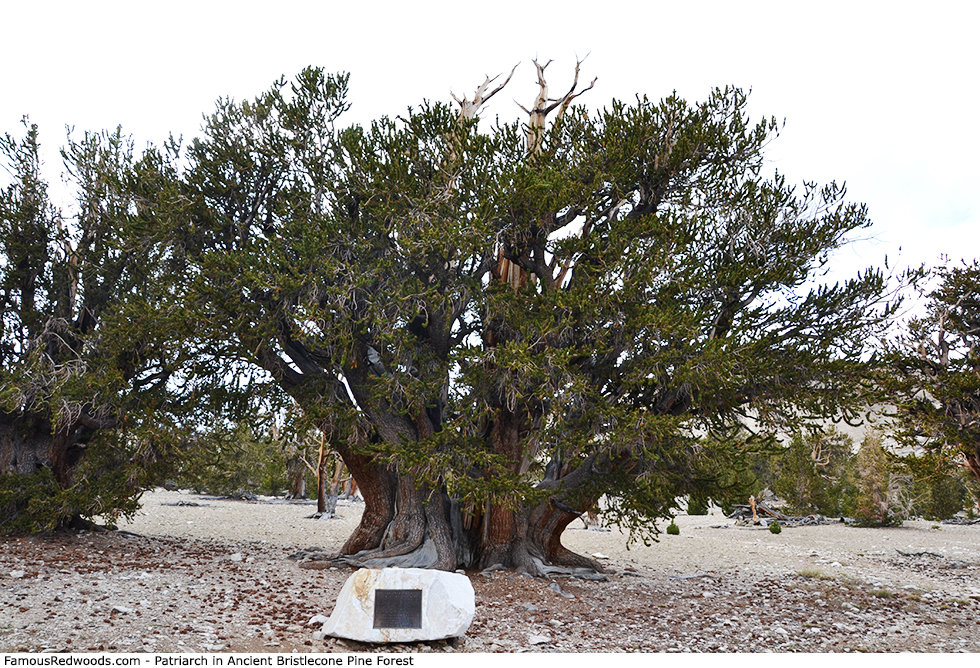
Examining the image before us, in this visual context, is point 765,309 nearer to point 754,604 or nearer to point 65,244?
point 754,604

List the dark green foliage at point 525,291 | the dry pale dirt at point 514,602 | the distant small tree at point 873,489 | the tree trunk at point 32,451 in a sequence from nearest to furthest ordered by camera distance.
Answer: the dry pale dirt at point 514,602 → the dark green foliage at point 525,291 → the tree trunk at point 32,451 → the distant small tree at point 873,489

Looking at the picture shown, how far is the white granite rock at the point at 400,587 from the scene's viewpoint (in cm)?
727

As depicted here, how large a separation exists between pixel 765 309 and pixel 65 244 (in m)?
14.7

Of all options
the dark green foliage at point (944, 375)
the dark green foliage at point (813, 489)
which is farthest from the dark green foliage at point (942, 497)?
the dark green foliage at point (944, 375)

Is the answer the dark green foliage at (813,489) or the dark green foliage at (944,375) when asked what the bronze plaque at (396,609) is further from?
the dark green foliage at (813,489)

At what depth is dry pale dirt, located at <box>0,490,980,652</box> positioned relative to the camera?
24.4 feet

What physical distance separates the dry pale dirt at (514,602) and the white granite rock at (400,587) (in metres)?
0.17

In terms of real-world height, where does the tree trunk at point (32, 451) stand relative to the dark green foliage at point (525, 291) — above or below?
below

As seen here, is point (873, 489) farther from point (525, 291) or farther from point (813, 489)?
point (525, 291)

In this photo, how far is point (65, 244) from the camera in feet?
47.6

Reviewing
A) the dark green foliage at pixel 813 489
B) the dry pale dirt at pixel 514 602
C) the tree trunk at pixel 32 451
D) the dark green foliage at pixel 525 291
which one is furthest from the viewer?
the dark green foliage at pixel 813 489

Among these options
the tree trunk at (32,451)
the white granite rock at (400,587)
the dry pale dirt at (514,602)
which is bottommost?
the dry pale dirt at (514,602)

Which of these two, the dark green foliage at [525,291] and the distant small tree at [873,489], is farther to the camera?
the distant small tree at [873,489]

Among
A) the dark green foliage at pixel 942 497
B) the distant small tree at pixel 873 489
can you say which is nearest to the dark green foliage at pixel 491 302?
the distant small tree at pixel 873 489
